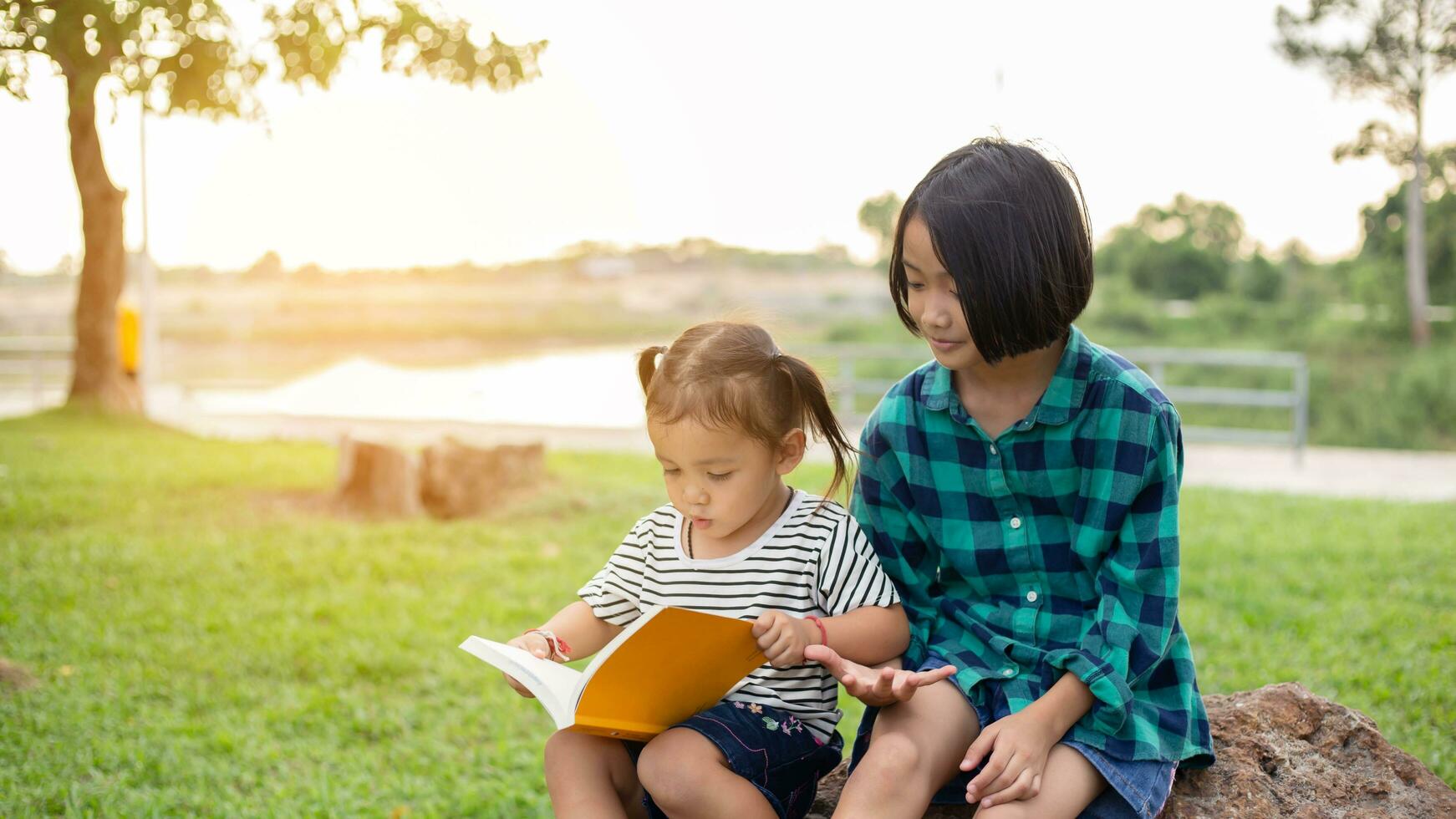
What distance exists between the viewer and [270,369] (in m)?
18.0

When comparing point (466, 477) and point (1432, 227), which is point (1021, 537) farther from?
point (1432, 227)

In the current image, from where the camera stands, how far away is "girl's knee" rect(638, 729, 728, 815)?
154 centimetres

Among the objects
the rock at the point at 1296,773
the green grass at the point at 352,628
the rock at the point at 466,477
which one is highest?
the rock at the point at 1296,773

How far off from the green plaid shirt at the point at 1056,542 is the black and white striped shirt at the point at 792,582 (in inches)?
5.5

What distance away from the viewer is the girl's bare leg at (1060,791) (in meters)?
1.54

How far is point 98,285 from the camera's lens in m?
9.72

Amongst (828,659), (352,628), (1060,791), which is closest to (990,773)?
(1060,791)

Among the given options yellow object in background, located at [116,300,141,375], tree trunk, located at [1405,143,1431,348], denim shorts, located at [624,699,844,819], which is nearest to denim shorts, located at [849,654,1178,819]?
denim shorts, located at [624,699,844,819]

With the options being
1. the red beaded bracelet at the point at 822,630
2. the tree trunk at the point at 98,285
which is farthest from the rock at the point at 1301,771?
the tree trunk at the point at 98,285

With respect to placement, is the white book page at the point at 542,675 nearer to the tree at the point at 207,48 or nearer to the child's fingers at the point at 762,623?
the child's fingers at the point at 762,623

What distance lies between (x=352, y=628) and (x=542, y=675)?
9.79ft

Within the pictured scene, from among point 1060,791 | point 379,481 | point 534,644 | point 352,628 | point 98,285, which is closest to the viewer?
point 1060,791

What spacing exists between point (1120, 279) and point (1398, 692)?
51.0 ft

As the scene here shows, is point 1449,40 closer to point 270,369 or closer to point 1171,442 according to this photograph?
point 1171,442
